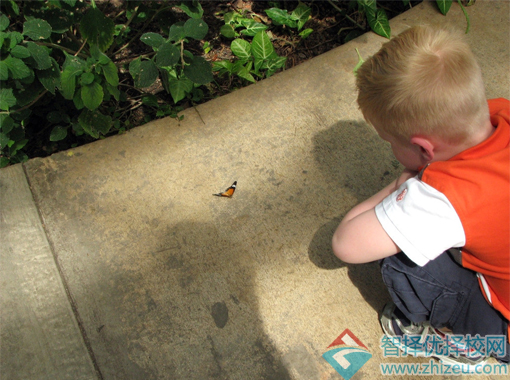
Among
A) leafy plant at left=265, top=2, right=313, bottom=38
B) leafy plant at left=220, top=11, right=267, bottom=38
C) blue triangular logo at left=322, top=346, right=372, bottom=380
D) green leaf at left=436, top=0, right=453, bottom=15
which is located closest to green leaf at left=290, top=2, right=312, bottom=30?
leafy plant at left=265, top=2, right=313, bottom=38

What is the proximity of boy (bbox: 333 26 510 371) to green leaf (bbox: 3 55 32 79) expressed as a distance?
123 cm

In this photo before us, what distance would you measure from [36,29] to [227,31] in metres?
1.12

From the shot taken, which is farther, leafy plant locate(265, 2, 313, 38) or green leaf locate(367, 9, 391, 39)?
Answer: leafy plant locate(265, 2, 313, 38)

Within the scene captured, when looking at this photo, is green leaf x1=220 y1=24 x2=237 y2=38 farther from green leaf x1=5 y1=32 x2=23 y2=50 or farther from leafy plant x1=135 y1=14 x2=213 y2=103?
green leaf x1=5 y1=32 x2=23 y2=50

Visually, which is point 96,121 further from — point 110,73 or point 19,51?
point 19,51

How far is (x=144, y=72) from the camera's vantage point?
177cm

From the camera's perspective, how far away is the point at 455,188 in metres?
1.06

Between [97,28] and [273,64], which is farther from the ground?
[97,28]

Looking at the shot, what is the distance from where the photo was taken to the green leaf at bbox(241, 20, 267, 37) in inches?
95.3

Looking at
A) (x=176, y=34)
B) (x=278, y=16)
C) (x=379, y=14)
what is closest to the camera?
(x=176, y=34)

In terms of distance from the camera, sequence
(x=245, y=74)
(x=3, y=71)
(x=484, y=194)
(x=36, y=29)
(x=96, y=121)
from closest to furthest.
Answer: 1. (x=484, y=194)
2. (x=3, y=71)
3. (x=36, y=29)
4. (x=96, y=121)
5. (x=245, y=74)

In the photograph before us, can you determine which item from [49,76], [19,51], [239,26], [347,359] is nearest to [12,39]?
[19,51]

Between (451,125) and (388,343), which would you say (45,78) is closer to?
(451,125)

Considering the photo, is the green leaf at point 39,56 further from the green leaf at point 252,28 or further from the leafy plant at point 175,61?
the green leaf at point 252,28
